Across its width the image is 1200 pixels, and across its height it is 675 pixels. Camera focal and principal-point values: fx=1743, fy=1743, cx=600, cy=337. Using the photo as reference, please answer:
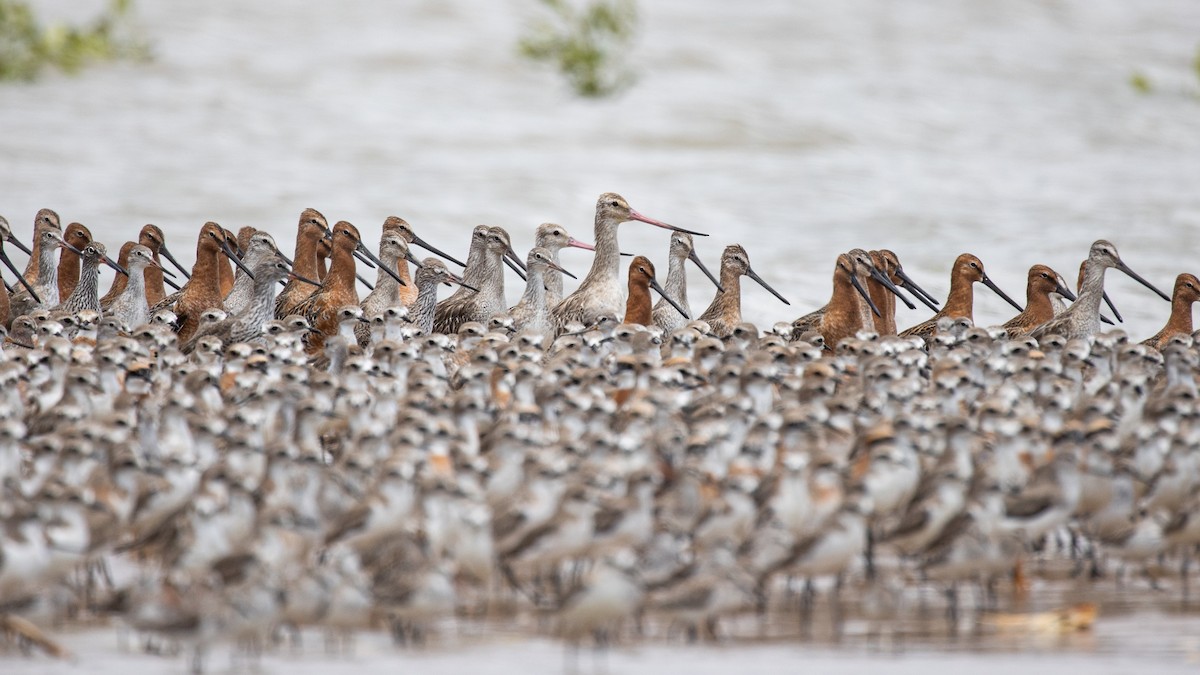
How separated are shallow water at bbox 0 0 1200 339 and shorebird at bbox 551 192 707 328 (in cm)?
402

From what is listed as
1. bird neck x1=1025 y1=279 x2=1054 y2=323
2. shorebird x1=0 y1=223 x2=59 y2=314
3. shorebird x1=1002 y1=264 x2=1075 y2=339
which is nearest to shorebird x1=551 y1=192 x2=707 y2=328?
shorebird x1=1002 y1=264 x2=1075 y2=339

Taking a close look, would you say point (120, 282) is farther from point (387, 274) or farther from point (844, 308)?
point (844, 308)

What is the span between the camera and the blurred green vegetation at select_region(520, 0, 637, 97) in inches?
1304

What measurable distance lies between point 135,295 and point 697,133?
1926 cm

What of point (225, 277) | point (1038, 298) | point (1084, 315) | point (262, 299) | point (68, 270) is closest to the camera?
point (262, 299)

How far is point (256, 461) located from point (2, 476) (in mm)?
1351

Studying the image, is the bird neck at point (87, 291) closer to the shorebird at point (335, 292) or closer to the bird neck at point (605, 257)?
the shorebird at point (335, 292)

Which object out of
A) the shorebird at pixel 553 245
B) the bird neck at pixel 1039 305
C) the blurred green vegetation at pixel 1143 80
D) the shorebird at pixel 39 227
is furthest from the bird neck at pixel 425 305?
the blurred green vegetation at pixel 1143 80

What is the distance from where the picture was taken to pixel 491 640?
27.0 ft

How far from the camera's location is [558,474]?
902 cm

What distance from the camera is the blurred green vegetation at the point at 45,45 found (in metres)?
31.4

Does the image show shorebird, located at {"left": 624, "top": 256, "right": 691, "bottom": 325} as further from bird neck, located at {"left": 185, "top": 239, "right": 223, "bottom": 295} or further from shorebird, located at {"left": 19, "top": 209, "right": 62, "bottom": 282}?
shorebird, located at {"left": 19, "top": 209, "right": 62, "bottom": 282}

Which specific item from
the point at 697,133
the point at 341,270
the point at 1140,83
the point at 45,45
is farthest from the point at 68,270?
the point at 1140,83

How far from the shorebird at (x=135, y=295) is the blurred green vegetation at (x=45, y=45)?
699 inches
